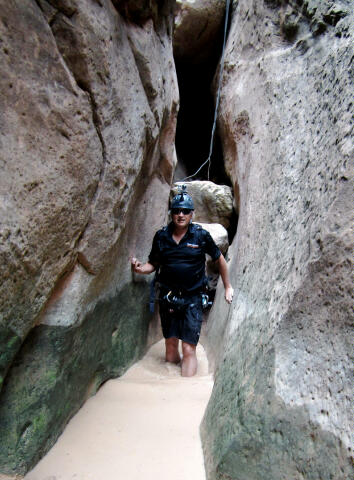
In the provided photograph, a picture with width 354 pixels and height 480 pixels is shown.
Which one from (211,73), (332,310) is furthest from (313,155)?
(211,73)

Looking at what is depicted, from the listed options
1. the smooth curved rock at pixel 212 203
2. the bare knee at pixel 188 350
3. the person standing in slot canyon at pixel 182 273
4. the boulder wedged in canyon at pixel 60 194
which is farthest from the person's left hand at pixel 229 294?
the smooth curved rock at pixel 212 203

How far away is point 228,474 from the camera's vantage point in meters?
1.63

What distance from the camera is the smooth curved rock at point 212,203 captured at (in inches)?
229

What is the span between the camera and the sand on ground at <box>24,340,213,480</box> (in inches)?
74.1

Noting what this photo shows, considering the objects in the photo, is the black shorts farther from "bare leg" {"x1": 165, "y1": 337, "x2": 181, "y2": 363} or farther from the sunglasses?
the sunglasses

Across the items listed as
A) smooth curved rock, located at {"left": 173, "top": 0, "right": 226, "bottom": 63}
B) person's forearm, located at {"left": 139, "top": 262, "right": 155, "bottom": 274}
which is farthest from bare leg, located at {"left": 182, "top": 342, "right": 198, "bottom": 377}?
smooth curved rock, located at {"left": 173, "top": 0, "right": 226, "bottom": 63}

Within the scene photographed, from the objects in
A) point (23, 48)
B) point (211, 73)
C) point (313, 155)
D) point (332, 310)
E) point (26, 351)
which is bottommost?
point (26, 351)

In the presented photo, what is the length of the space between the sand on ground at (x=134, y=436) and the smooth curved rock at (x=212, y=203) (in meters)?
3.21

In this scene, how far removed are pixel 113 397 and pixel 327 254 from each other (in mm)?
2004

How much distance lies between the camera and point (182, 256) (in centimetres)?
370

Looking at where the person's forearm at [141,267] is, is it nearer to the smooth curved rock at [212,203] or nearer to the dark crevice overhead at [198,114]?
the smooth curved rock at [212,203]

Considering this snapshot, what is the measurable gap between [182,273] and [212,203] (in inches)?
93.1

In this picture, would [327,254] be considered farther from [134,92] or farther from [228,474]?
[134,92]

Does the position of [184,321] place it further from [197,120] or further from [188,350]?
[197,120]
